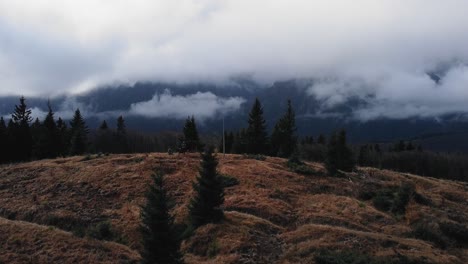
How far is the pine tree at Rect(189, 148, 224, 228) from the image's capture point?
33.5m

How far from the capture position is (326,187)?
46938mm

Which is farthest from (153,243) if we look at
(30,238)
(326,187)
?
(326,187)

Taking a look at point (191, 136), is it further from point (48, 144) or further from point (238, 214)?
point (238, 214)

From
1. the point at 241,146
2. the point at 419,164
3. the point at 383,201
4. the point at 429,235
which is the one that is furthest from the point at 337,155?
the point at 419,164

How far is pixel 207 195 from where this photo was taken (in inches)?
1331

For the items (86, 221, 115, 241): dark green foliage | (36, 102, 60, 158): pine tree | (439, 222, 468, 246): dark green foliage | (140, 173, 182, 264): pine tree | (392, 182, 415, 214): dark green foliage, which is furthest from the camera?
(36, 102, 60, 158): pine tree

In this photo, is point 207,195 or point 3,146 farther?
point 3,146

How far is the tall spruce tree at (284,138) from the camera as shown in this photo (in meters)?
92.0

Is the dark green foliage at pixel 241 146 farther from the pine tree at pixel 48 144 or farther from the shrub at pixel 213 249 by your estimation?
the shrub at pixel 213 249

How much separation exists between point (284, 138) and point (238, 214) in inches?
2270

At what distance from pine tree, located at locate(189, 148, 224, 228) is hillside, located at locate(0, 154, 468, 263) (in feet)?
3.05

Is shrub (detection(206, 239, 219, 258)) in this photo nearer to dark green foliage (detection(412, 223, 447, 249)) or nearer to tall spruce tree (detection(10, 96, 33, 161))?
dark green foliage (detection(412, 223, 447, 249))

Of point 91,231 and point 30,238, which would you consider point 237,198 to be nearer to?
point 91,231

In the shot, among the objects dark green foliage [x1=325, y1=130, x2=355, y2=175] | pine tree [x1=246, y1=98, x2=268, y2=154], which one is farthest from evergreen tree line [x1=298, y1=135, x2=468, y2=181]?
dark green foliage [x1=325, y1=130, x2=355, y2=175]
